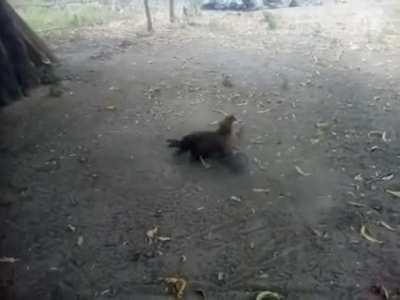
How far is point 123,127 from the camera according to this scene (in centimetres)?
535

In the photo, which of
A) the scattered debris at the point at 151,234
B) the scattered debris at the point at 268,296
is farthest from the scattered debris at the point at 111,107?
the scattered debris at the point at 268,296

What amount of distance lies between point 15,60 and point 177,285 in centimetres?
422

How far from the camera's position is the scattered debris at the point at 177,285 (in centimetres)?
312

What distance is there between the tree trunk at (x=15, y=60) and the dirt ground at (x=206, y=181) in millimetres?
232

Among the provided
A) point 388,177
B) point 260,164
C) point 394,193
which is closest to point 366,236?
point 394,193

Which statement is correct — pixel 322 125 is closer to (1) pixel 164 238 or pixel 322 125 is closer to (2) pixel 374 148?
(2) pixel 374 148

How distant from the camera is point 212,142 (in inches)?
177

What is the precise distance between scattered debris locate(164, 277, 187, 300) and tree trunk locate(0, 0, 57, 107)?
3.56 m

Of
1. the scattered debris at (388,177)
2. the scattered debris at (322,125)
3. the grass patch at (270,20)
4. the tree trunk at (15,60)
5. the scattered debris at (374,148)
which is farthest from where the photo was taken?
the grass patch at (270,20)

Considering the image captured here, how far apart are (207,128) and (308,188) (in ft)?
4.53

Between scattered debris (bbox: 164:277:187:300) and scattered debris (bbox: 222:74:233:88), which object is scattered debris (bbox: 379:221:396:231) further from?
scattered debris (bbox: 222:74:233:88)

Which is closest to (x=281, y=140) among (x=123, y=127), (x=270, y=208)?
(x=270, y=208)

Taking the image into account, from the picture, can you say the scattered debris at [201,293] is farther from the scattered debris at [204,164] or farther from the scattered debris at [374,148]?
the scattered debris at [374,148]

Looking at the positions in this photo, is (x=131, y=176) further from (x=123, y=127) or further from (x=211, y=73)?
(x=211, y=73)
